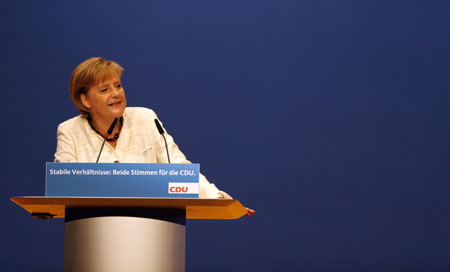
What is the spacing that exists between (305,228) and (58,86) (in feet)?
5.62

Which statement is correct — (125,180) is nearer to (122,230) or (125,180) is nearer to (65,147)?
(122,230)

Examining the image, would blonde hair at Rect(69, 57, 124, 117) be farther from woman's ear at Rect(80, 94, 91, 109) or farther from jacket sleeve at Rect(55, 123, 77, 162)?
jacket sleeve at Rect(55, 123, 77, 162)

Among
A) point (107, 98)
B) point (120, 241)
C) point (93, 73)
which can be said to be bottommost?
point (120, 241)

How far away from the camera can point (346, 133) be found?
146 inches

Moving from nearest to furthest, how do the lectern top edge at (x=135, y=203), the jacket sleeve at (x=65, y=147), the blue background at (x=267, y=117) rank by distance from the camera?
the lectern top edge at (x=135, y=203)
the jacket sleeve at (x=65, y=147)
the blue background at (x=267, y=117)

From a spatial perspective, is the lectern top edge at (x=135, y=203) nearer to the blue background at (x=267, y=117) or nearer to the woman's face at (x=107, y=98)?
the woman's face at (x=107, y=98)

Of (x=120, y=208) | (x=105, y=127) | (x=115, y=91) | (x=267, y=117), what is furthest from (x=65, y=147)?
(x=267, y=117)

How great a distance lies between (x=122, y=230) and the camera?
1.83m

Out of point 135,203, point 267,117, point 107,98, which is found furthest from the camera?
point 267,117

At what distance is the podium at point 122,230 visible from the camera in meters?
1.82

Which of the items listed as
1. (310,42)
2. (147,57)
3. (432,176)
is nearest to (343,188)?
(432,176)

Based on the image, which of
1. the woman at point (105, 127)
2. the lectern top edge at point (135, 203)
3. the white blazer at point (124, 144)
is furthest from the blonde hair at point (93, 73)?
the lectern top edge at point (135, 203)

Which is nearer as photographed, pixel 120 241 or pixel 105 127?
pixel 120 241

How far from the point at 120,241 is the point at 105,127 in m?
0.92
